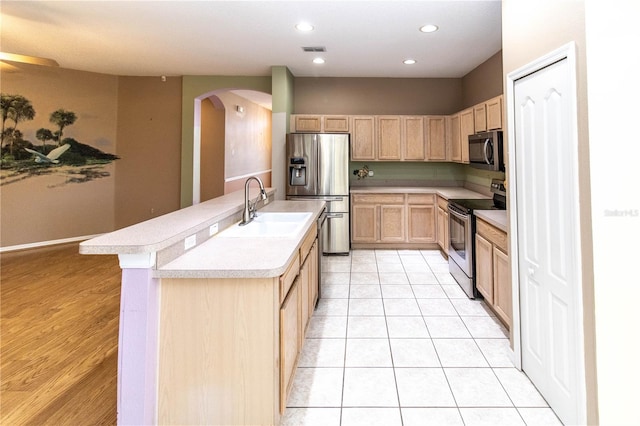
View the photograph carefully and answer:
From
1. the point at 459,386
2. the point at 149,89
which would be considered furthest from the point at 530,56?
the point at 149,89

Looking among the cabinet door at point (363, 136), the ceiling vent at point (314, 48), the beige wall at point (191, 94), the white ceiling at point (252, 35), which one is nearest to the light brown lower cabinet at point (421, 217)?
the cabinet door at point (363, 136)

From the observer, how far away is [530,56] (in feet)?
6.39

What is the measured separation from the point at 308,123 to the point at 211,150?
9.21ft

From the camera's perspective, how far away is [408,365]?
2.21 metres

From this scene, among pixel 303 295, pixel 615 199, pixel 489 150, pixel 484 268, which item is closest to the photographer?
pixel 615 199

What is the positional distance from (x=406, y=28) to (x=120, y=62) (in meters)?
4.17

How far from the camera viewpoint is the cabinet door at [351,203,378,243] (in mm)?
5305

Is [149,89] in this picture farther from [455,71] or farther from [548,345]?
[548,345]

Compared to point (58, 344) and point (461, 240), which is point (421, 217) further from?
point (58, 344)

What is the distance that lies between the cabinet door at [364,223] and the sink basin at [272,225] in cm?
246

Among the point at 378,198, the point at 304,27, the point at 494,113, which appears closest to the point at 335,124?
the point at 378,198

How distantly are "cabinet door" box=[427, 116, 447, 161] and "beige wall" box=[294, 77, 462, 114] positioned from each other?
0.41 metres

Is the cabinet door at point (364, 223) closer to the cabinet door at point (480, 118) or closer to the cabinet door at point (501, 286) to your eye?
the cabinet door at point (480, 118)

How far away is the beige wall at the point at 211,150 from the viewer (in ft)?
23.7
